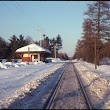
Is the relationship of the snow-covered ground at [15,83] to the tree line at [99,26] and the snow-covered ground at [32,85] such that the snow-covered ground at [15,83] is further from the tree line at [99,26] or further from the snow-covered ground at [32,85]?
the tree line at [99,26]

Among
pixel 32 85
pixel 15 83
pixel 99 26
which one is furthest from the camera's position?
pixel 99 26

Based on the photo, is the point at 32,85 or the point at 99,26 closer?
the point at 32,85

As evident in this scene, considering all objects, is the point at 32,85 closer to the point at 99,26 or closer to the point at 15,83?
the point at 15,83

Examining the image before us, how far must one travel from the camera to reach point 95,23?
2216 inches

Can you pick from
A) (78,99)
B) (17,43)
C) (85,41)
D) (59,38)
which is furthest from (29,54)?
(59,38)

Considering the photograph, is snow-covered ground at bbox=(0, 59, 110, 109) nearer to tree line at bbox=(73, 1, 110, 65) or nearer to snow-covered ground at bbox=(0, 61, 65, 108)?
snow-covered ground at bbox=(0, 61, 65, 108)

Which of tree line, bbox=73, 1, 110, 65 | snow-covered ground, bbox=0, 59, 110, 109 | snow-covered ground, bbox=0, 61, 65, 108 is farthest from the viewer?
tree line, bbox=73, 1, 110, 65

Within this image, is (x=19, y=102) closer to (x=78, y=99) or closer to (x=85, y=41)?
(x=78, y=99)

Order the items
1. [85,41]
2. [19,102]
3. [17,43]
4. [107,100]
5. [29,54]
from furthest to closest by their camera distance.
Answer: [17,43] → [29,54] → [85,41] → [107,100] → [19,102]

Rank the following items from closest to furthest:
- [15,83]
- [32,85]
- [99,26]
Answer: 1. [32,85]
2. [15,83]
3. [99,26]

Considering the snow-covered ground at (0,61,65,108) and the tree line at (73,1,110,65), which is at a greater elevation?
the tree line at (73,1,110,65)

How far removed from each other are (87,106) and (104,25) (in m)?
45.4

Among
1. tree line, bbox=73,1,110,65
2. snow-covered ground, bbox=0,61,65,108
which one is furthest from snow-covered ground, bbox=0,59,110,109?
tree line, bbox=73,1,110,65

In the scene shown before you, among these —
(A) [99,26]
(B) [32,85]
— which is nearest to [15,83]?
(B) [32,85]
